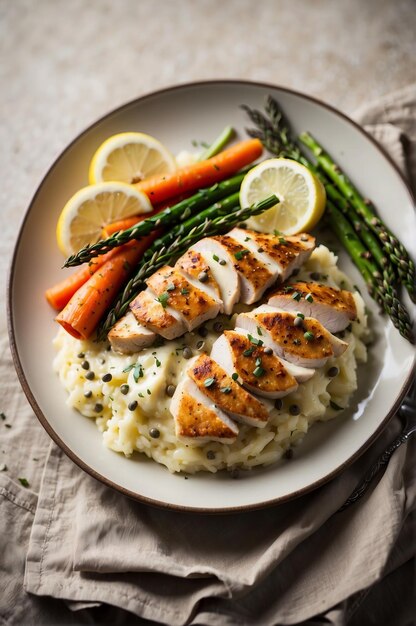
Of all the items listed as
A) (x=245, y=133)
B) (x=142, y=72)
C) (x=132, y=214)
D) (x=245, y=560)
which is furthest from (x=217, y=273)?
(x=142, y=72)

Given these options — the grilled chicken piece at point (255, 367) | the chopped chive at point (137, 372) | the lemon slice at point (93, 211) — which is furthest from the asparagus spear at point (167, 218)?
the grilled chicken piece at point (255, 367)

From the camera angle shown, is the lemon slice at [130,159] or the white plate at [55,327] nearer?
the white plate at [55,327]

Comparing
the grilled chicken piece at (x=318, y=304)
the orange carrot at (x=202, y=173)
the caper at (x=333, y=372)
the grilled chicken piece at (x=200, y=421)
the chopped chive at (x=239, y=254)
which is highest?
the orange carrot at (x=202, y=173)

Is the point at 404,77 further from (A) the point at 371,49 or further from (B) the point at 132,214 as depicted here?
(B) the point at 132,214

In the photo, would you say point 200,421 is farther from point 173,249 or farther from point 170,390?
point 173,249

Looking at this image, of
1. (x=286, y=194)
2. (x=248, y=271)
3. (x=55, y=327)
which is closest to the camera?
(x=248, y=271)

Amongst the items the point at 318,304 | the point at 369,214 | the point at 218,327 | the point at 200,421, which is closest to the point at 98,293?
the point at 218,327

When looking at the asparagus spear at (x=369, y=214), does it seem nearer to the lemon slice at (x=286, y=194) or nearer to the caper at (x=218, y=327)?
the lemon slice at (x=286, y=194)
